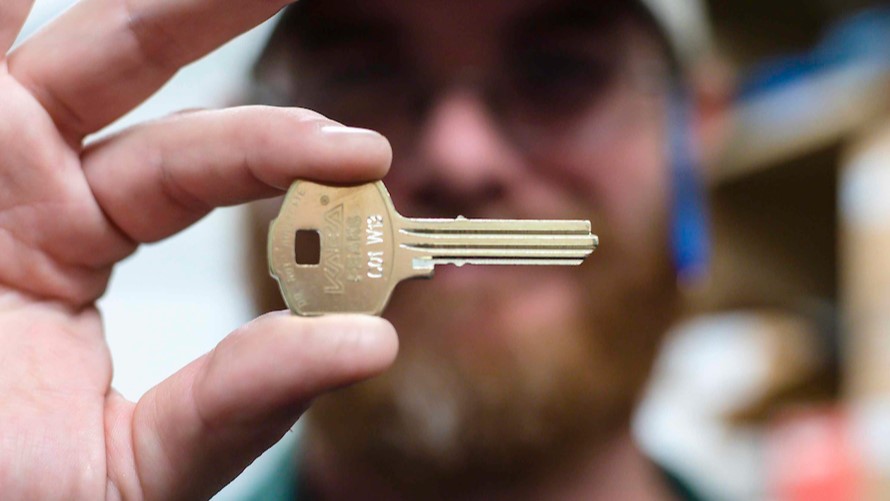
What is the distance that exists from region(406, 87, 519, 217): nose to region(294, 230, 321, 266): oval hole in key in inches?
6.7

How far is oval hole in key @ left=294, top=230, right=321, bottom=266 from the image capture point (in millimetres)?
293

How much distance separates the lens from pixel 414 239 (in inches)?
11.8

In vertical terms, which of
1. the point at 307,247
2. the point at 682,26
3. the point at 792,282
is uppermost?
the point at 682,26

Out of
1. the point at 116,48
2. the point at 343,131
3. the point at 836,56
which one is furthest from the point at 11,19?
the point at 836,56

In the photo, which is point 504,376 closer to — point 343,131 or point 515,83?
point 515,83

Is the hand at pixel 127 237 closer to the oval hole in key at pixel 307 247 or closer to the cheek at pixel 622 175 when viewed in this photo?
the oval hole in key at pixel 307 247

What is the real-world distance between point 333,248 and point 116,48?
15cm

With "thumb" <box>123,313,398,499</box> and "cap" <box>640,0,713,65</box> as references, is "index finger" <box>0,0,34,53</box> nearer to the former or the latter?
"thumb" <box>123,313,398,499</box>

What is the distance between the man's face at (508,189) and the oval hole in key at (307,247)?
0.69 ft

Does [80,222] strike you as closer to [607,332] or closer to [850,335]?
[607,332]

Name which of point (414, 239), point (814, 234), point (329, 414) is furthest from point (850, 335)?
point (414, 239)

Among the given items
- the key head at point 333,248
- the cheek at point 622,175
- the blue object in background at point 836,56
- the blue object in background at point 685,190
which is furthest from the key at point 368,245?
the blue object in background at point 836,56

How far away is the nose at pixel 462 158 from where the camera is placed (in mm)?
499

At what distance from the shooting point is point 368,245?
296mm
